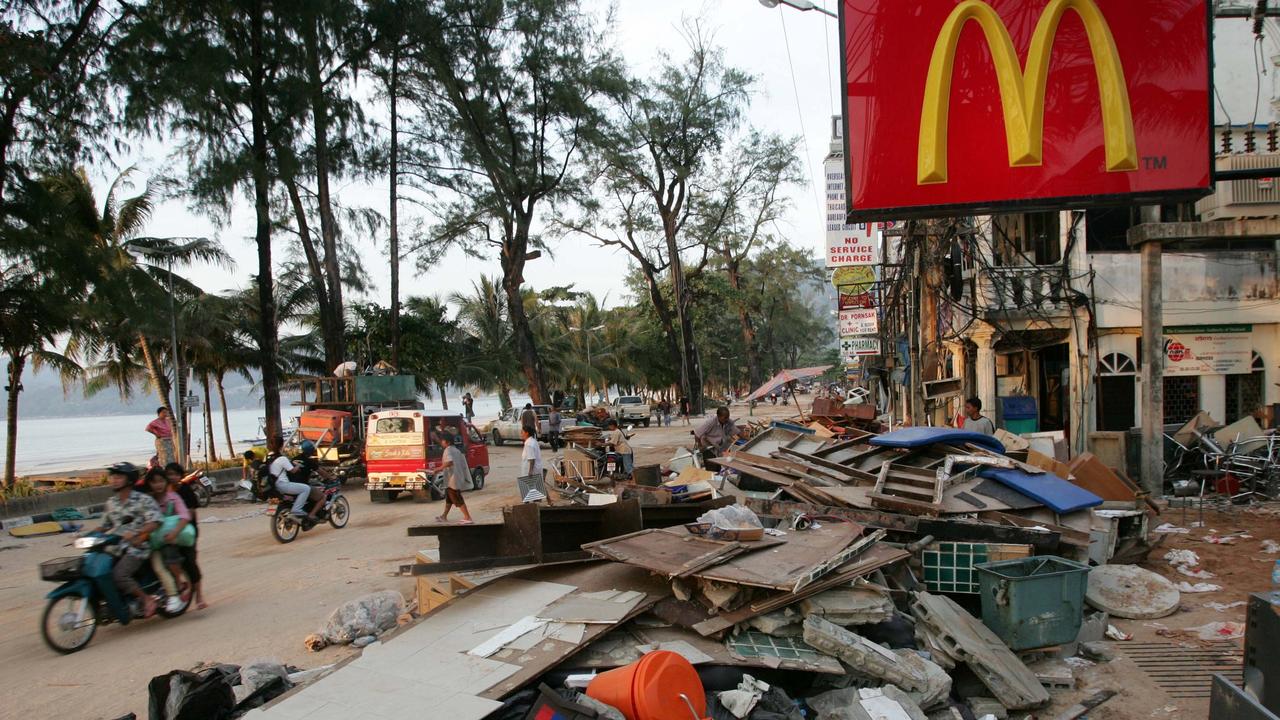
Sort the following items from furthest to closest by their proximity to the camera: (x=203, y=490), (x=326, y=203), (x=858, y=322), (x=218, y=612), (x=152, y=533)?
1. (x=326, y=203)
2. (x=858, y=322)
3. (x=203, y=490)
4. (x=218, y=612)
5. (x=152, y=533)

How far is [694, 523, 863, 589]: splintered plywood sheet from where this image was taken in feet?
17.4

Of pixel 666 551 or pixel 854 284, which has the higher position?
pixel 854 284

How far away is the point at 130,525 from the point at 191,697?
346cm

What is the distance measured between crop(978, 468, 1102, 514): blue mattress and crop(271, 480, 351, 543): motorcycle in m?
9.88

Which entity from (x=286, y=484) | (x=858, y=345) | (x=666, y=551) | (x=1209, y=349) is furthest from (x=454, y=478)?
(x=858, y=345)

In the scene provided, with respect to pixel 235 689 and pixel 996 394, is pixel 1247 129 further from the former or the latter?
pixel 235 689

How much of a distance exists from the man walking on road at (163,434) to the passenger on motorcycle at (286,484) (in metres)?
7.15

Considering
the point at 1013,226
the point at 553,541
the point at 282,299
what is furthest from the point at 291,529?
the point at 282,299

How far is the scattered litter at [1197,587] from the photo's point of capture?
770cm

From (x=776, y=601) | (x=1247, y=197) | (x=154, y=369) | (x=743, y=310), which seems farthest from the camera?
(x=743, y=310)

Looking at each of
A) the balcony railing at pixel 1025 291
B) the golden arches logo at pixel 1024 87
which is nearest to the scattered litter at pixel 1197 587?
the golden arches logo at pixel 1024 87

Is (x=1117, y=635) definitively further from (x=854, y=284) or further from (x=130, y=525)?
(x=854, y=284)

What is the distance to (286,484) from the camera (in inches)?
476

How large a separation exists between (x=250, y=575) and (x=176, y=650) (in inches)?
125
